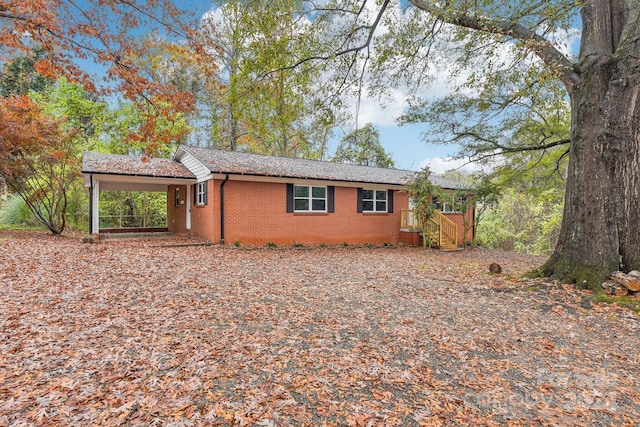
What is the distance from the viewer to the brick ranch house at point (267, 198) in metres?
11.8

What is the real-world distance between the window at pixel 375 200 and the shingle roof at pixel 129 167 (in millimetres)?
7377

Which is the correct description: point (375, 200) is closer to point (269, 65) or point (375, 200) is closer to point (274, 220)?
point (274, 220)

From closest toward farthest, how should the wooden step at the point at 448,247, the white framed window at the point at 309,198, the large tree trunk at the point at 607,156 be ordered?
the large tree trunk at the point at 607,156
the white framed window at the point at 309,198
the wooden step at the point at 448,247

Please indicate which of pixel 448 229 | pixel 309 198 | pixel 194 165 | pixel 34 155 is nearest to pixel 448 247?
pixel 448 229

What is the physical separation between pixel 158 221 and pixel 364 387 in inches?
805

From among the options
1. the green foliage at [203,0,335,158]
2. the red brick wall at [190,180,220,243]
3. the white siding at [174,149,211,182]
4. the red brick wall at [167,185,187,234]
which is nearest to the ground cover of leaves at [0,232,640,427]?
the red brick wall at [190,180,220,243]

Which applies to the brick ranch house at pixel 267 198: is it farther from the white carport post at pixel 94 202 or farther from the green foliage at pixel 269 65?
the green foliage at pixel 269 65

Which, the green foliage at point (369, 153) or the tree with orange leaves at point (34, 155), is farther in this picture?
the green foliage at point (369, 153)

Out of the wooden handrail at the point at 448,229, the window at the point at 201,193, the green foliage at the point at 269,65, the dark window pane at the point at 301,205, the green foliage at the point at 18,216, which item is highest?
the green foliage at the point at 269,65

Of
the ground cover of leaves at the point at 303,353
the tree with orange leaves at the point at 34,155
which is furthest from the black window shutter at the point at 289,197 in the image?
the tree with orange leaves at the point at 34,155

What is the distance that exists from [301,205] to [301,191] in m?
0.58

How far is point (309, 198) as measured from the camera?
535 inches

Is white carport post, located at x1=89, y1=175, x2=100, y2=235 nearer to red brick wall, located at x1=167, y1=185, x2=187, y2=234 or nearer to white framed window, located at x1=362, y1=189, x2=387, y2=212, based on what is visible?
red brick wall, located at x1=167, y1=185, x2=187, y2=234

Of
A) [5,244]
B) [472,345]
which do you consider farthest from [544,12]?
[5,244]
